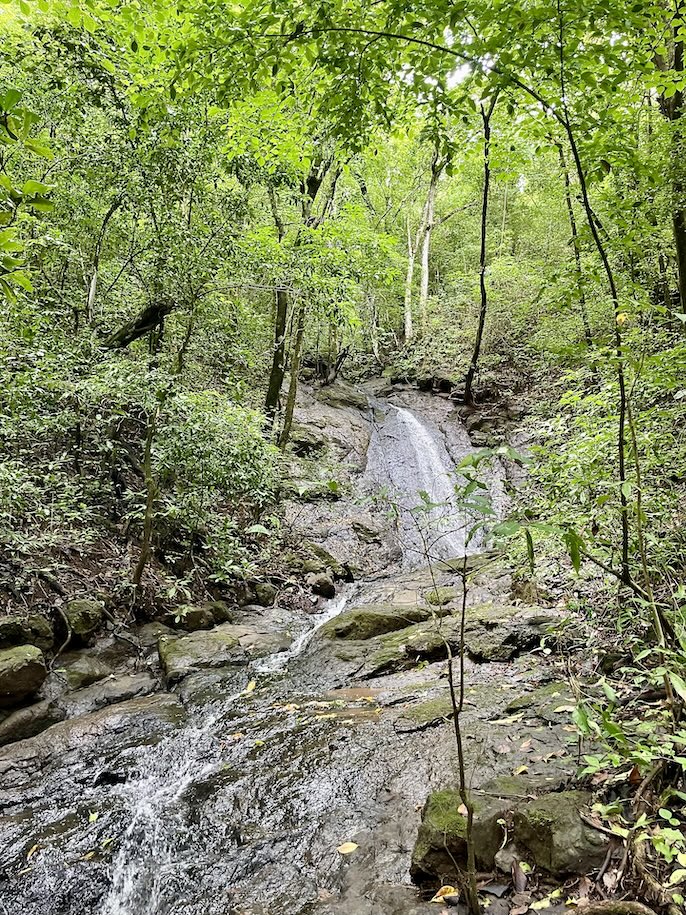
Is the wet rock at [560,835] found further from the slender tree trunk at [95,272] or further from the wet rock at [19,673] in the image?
the slender tree trunk at [95,272]

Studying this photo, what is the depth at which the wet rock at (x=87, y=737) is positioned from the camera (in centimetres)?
507

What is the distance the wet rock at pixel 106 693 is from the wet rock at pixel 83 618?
66 centimetres

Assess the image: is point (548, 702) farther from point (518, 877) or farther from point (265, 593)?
point (265, 593)

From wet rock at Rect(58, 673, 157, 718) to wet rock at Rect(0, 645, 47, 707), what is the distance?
0.43m

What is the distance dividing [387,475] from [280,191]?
8.40m

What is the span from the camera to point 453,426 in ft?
59.6

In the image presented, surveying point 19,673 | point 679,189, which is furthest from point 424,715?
point 679,189

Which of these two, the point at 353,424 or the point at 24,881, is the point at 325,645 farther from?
the point at 353,424

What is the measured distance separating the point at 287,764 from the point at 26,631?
3.71 meters

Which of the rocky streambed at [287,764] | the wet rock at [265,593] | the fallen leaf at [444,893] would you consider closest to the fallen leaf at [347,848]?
the rocky streambed at [287,764]

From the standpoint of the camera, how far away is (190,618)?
8.16 m

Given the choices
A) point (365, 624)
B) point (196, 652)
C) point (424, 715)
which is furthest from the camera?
point (365, 624)

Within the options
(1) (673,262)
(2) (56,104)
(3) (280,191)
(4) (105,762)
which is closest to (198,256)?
(2) (56,104)

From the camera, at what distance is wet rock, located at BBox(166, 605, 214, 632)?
7988 mm
